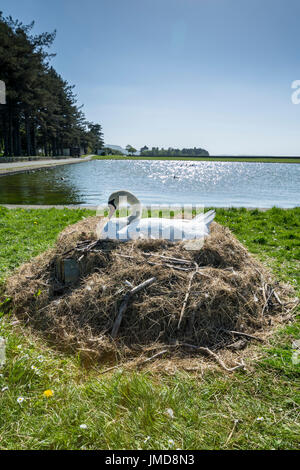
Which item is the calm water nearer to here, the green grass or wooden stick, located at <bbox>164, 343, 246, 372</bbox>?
wooden stick, located at <bbox>164, 343, 246, 372</bbox>

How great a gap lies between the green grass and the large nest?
0.41m

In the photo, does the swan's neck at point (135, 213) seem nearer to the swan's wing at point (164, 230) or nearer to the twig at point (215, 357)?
the swan's wing at point (164, 230)

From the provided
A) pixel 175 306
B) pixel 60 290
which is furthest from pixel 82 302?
pixel 175 306

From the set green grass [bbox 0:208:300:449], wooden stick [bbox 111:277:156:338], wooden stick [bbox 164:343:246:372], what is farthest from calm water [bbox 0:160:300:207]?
green grass [bbox 0:208:300:449]

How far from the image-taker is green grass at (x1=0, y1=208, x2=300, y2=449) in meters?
2.38

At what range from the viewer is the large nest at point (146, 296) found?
3781mm

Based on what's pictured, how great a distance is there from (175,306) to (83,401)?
1.53 meters

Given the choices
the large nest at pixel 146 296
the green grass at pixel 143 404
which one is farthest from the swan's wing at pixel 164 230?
the green grass at pixel 143 404

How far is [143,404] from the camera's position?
8.64ft

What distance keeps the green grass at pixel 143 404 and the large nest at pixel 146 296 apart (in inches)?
16.2

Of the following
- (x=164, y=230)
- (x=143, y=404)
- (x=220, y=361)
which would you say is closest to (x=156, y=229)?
A: (x=164, y=230)

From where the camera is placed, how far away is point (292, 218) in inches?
371
